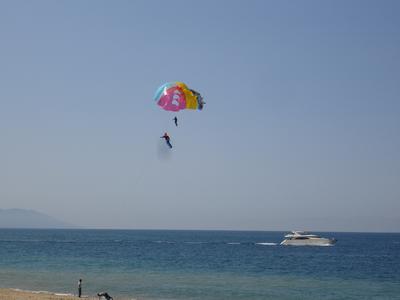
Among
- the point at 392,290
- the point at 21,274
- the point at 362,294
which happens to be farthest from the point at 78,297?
the point at 392,290

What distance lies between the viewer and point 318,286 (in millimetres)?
40906

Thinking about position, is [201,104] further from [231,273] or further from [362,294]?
[231,273]

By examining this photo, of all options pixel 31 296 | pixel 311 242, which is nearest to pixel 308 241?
pixel 311 242

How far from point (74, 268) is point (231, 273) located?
1448 centimetres

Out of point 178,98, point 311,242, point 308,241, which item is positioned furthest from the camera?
point 308,241

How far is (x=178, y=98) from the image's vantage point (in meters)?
29.9

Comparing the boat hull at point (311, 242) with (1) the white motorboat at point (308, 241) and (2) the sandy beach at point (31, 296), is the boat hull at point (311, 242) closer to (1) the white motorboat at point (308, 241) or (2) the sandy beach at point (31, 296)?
(1) the white motorboat at point (308, 241)

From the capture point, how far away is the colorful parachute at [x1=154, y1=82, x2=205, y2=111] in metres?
29.7

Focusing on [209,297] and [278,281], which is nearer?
[209,297]

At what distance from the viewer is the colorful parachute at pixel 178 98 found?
97.5ft

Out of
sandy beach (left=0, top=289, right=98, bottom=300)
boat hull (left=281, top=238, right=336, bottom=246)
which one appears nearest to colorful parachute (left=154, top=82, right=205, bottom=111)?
sandy beach (left=0, top=289, right=98, bottom=300)

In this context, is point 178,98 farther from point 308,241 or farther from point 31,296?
point 308,241

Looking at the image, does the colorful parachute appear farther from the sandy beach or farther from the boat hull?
the boat hull

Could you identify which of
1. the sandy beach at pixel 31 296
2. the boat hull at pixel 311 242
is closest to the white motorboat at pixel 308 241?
the boat hull at pixel 311 242
